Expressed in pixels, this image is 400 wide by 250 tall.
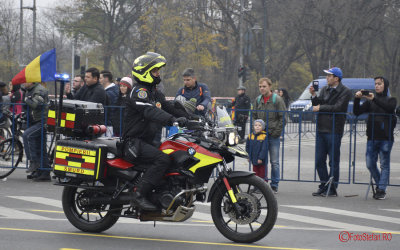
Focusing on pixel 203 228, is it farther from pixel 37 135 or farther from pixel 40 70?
pixel 37 135

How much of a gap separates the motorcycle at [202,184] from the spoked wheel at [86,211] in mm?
128

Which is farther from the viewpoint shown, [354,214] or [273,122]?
[273,122]

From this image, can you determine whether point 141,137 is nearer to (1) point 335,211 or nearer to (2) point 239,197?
(2) point 239,197

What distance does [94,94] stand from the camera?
38.4 feet

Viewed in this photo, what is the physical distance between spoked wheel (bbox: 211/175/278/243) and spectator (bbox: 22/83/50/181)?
5574 mm

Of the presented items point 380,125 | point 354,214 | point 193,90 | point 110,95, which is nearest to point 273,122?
point 193,90

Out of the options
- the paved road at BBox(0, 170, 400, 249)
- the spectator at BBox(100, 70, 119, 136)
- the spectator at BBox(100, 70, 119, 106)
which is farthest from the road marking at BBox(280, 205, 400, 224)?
the spectator at BBox(100, 70, 119, 106)

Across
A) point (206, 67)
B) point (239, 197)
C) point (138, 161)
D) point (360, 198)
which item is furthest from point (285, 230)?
point (206, 67)

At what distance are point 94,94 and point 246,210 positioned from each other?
5.27 meters

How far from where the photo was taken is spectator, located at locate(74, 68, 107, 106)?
11.7m

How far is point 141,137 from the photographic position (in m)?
7.30

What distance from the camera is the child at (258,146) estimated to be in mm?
11164

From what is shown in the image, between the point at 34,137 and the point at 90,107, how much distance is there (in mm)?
4176

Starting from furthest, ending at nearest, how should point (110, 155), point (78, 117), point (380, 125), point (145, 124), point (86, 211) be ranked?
point (380, 125) → point (78, 117) → point (86, 211) → point (110, 155) → point (145, 124)
